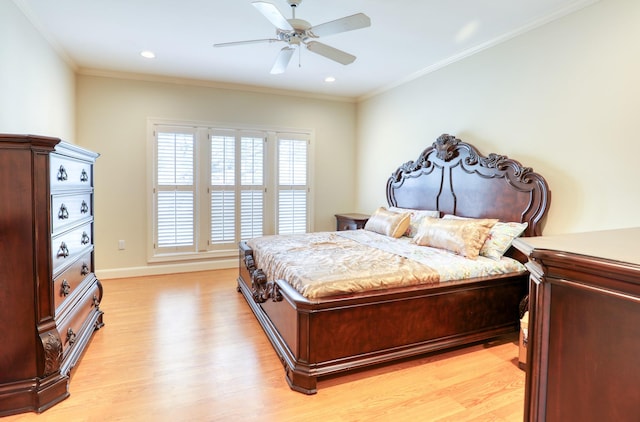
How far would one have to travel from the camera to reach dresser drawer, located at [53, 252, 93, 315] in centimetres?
212

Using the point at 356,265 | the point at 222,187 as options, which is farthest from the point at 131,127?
the point at 356,265

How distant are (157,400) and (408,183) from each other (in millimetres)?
3658

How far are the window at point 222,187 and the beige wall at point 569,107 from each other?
8.48ft

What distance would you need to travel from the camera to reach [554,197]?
2.96 m

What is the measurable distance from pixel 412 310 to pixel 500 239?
122cm

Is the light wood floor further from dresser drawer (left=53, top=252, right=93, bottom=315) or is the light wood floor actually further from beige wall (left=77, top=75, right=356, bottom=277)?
beige wall (left=77, top=75, right=356, bottom=277)

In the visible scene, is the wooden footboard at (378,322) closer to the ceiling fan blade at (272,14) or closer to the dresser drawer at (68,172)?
the dresser drawer at (68,172)

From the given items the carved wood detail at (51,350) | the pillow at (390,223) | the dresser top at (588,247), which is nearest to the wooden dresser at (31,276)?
the carved wood detail at (51,350)

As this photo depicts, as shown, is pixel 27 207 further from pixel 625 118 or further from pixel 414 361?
pixel 625 118

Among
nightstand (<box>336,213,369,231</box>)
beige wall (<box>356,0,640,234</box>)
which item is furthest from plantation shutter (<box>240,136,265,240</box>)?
beige wall (<box>356,0,640,234</box>)

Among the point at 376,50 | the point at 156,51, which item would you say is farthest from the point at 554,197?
the point at 156,51

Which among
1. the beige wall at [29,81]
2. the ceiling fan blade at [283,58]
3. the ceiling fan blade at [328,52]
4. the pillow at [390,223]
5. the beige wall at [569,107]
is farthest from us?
the pillow at [390,223]

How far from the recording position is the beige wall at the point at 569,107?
8.13 feet

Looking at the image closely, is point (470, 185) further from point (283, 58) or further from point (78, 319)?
point (78, 319)
